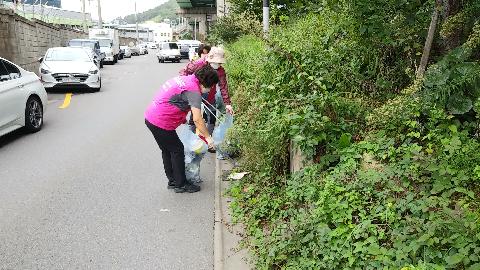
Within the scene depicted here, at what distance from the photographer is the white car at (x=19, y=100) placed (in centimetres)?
759

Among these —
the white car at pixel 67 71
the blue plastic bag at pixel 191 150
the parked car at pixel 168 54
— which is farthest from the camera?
the parked car at pixel 168 54

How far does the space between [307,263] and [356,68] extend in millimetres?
3088

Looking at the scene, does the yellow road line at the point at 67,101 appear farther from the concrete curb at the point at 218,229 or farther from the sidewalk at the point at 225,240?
the sidewalk at the point at 225,240

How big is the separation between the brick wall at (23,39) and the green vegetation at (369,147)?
16248mm

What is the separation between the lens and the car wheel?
839cm

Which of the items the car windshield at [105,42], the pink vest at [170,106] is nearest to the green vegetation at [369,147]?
the pink vest at [170,106]

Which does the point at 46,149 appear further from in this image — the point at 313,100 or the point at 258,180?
the point at 313,100

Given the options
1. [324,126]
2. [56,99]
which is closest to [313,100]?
[324,126]

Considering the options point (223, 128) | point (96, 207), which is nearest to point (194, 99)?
point (223, 128)

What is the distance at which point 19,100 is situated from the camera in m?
8.00

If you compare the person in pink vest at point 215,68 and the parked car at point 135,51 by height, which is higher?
the parked car at point 135,51

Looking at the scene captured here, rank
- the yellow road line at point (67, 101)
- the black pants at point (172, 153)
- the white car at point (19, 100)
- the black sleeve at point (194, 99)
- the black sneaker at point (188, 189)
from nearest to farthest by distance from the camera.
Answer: the black sleeve at point (194, 99)
the black pants at point (172, 153)
the black sneaker at point (188, 189)
the white car at point (19, 100)
the yellow road line at point (67, 101)

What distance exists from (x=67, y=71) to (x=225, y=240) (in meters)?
11.9

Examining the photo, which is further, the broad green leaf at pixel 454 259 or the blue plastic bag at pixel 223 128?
the blue plastic bag at pixel 223 128
